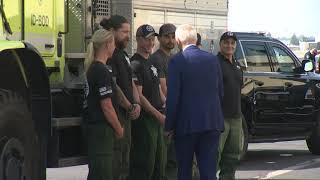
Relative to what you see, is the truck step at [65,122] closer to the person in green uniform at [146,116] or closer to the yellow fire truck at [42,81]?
the yellow fire truck at [42,81]

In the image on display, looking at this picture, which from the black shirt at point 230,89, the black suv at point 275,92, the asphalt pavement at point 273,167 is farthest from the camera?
the black suv at point 275,92

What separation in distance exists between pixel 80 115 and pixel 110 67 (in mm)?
564

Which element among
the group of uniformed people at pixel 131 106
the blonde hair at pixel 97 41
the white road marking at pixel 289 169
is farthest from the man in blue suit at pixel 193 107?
the white road marking at pixel 289 169

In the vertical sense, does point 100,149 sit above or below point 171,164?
above

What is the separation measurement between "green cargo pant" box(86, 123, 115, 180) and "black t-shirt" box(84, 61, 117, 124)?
0.08 meters

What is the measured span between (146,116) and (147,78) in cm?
41

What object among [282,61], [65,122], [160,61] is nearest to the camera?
[65,122]

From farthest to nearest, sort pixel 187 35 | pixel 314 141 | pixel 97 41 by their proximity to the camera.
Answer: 1. pixel 314 141
2. pixel 187 35
3. pixel 97 41

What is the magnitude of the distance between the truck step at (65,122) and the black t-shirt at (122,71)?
1.84 feet

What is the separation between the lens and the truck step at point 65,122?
5805mm

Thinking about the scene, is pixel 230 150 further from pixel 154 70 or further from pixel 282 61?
pixel 282 61

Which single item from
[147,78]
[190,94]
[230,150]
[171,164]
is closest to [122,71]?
[147,78]

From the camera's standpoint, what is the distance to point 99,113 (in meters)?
6.04

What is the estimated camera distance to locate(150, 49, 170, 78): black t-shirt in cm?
712
